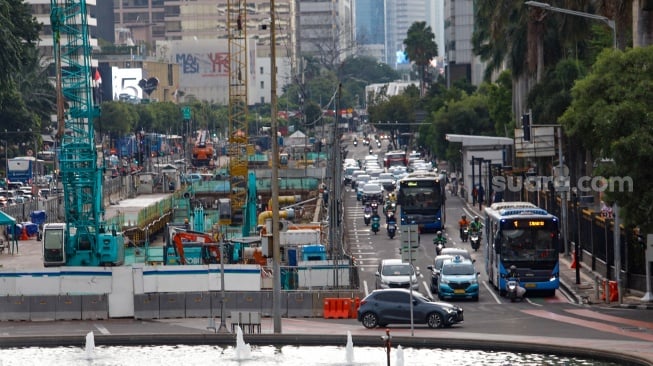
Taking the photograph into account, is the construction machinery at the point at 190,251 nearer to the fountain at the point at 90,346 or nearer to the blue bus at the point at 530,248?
the blue bus at the point at 530,248

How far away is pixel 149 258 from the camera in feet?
244

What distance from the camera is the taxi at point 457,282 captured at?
56.8 meters

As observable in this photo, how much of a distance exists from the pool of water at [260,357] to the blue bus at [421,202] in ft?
142

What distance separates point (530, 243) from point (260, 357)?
17.5 meters

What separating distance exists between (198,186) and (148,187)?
31.7 ft

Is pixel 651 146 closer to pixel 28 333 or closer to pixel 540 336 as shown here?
pixel 540 336

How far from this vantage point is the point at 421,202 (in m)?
87.6

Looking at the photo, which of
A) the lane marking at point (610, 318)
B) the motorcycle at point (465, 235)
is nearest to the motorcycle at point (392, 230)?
the motorcycle at point (465, 235)

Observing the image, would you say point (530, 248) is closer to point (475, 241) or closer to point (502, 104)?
point (475, 241)

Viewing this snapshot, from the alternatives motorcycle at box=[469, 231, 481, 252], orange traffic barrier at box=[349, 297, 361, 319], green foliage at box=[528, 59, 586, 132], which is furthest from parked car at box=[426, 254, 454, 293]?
green foliage at box=[528, 59, 586, 132]

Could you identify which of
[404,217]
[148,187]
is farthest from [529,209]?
[148,187]

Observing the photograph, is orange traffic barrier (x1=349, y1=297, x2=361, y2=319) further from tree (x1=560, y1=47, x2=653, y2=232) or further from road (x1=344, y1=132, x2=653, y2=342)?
tree (x1=560, y1=47, x2=653, y2=232)

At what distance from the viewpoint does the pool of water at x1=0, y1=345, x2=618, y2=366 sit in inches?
1609
